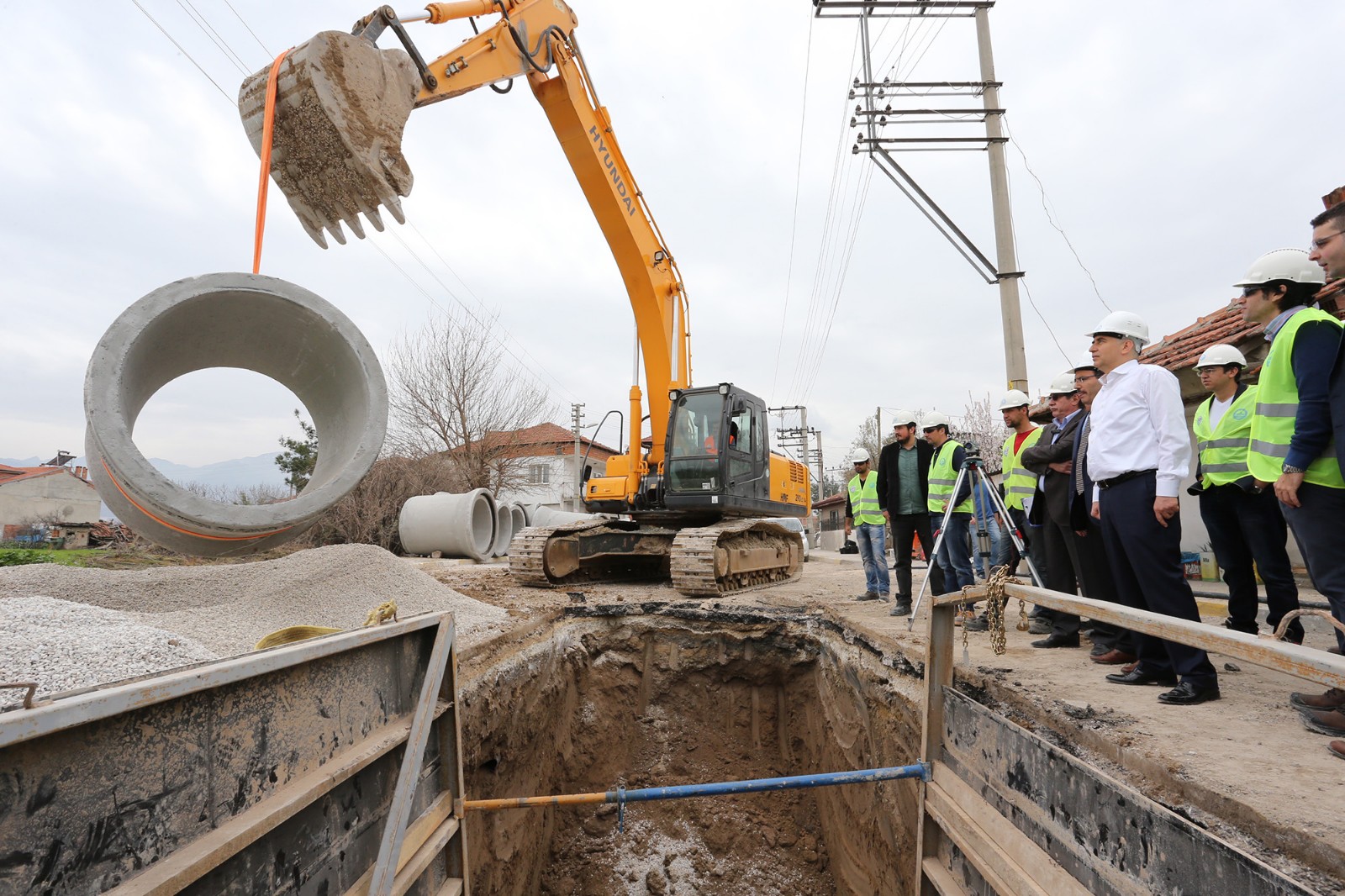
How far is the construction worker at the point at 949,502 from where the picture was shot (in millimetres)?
5750

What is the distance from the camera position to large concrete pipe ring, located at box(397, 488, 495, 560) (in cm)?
1359

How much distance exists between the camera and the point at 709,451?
308 inches

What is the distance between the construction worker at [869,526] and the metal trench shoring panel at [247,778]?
557 centimetres

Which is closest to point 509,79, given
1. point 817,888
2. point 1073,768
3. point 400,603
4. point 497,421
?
point 400,603

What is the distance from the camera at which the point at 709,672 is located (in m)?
6.33

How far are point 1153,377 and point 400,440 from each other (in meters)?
23.5

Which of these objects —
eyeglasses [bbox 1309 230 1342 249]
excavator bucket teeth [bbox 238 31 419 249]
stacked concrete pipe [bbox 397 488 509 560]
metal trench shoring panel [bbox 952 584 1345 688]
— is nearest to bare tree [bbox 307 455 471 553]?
stacked concrete pipe [bbox 397 488 509 560]

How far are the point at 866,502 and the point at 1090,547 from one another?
11.8ft

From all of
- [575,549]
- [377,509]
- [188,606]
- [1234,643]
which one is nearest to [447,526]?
[377,509]

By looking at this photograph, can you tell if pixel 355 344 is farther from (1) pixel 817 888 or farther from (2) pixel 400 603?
(1) pixel 817 888

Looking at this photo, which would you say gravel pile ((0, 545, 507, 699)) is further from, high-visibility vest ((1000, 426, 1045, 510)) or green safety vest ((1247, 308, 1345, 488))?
green safety vest ((1247, 308, 1345, 488))

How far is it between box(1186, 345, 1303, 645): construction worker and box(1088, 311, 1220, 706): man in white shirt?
62 centimetres

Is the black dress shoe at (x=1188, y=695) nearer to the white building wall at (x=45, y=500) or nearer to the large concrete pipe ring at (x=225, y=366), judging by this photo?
the large concrete pipe ring at (x=225, y=366)

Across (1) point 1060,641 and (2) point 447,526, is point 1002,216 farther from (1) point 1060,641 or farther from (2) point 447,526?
(2) point 447,526
